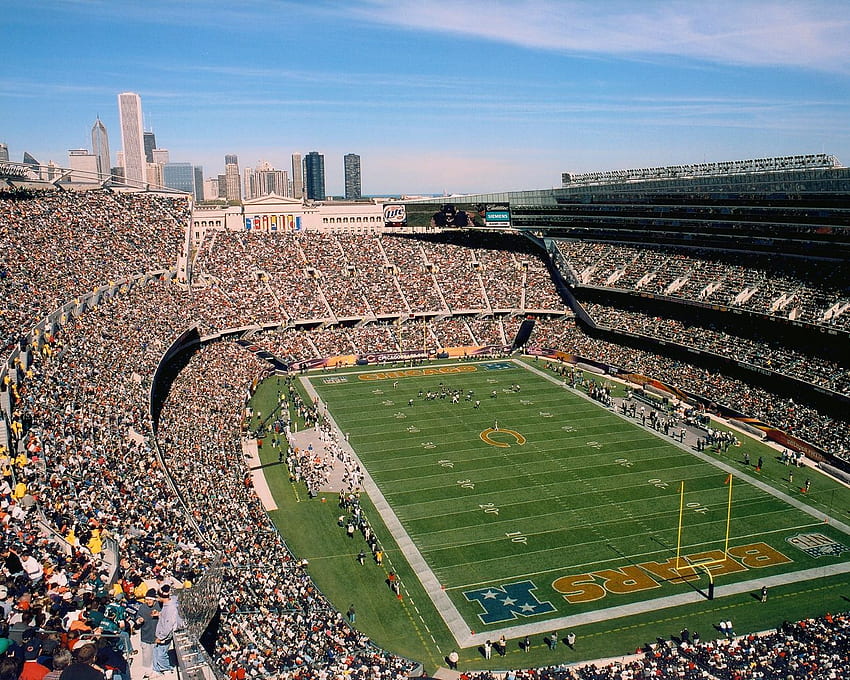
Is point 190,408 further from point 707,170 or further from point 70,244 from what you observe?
point 707,170

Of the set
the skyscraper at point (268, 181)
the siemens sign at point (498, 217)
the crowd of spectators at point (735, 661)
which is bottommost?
the crowd of spectators at point (735, 661)

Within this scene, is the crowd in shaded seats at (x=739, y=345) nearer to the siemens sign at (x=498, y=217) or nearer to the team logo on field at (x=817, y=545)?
the team logo on field at (x=817, y=545)

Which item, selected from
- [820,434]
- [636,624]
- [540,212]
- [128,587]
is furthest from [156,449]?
[540,212]

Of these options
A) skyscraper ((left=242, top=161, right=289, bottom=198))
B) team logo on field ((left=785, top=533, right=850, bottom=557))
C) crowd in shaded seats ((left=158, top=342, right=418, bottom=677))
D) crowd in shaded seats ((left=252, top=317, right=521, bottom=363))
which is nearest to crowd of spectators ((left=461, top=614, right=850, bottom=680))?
crowd in shaded seats ((left=158, top=342, right=418, bottom=677))

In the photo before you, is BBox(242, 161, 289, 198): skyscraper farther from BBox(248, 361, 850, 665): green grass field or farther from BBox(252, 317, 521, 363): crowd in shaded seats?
BBox(248, 361, 850, 665): green grass field

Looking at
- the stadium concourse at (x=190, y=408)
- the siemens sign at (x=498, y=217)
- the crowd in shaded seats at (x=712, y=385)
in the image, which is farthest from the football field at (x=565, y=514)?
the siemens sign at (x=498, y=217)
